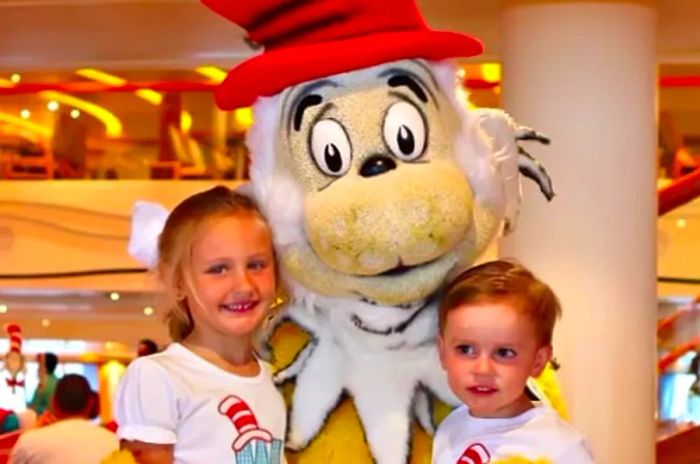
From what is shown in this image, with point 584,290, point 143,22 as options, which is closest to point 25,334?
point 143,22

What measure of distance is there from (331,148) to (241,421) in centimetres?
43

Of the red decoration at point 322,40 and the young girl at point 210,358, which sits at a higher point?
the red decoration at point 322,40

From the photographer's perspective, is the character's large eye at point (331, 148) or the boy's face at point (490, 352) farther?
the character's large eye at point (331, 148)

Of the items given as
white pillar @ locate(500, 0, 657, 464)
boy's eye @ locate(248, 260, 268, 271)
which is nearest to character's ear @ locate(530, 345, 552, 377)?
boy's eye @ locate(248, 260, 268, 271)

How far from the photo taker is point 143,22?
4.54 meters

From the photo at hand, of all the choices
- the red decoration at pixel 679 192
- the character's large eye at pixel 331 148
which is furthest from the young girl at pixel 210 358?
the red decoration at pixel 679 192

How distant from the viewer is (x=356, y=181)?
2.09 meters

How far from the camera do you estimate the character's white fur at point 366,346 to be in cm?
217

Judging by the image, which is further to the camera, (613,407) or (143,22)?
(143,22)

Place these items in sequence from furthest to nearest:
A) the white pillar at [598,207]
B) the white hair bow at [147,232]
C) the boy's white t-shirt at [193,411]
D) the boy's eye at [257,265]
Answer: the white pillar at [598,207], the white hair bow at [147,232], the boy's eye at [257,265], the boy's white t-shirt at [193,411]

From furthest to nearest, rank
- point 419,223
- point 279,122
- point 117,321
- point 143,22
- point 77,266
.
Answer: point 117,321, point 77,266, point 143,22, point 279,122, point 419,223

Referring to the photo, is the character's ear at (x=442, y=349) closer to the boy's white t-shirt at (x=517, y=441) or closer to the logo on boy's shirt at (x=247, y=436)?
the boy's white t-shirt at (x=517, y=441)

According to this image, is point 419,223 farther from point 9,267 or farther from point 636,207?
point 9,267

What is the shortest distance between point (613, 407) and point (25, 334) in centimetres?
873
